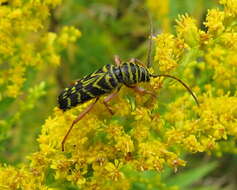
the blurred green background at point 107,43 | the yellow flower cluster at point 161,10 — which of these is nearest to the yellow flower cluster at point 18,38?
the blurred green background at point 107,43

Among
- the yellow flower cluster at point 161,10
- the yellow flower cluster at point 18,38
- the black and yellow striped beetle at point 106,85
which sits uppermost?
the yellow flower cluster at point 161,10

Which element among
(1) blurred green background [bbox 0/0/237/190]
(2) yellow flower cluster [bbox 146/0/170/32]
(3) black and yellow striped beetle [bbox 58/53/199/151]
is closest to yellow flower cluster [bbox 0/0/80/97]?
(3) black and yellow striped beetle [bbox 58/53/199/151]

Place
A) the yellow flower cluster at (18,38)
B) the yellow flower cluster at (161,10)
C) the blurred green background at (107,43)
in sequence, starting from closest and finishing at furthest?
the yellow flower cluster at (18,38), the blurred green background at (107,43), the yellow flower cluster at (161,10)

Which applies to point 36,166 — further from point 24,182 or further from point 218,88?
point 218,88

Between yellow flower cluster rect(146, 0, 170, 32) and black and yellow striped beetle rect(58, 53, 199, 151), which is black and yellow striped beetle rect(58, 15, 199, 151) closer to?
black and yellow striped beetle rect(58, 53, 199, 151)

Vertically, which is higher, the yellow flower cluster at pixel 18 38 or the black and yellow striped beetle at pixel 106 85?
the yellow flower cluster at pixel 18 38

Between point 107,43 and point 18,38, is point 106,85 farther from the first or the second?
point 107,43

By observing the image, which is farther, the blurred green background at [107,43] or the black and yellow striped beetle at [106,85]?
the blurred green background at [107,43]

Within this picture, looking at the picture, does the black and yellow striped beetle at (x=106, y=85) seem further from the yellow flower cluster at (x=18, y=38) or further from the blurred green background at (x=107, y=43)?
the blurred green background at (x=107, y=43)

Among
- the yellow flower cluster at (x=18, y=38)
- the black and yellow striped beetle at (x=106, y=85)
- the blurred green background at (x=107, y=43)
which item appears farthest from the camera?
the blurred green background at (x=107, y=43)

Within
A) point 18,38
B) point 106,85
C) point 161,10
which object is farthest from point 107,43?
point 106,85
